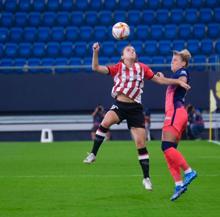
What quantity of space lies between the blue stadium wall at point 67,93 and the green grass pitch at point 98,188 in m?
9.92

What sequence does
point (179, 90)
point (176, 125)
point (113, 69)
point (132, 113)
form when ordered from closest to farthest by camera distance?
1. point (176, 125)
2. point (179, 90)
3. point (113, 69)
4. point (132, 113)

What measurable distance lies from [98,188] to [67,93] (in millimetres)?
18465

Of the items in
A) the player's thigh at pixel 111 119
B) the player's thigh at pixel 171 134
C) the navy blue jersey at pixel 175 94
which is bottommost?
the player's thigh at pixel 111 119

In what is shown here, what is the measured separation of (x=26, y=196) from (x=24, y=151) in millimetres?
11707

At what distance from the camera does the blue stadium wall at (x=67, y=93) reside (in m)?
29.9

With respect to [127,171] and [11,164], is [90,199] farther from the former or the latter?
[11,164]

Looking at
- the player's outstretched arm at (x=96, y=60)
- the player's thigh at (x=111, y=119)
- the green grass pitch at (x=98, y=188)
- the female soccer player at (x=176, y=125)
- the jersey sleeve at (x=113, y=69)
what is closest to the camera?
the green grass pitch at (x=98, y=188)

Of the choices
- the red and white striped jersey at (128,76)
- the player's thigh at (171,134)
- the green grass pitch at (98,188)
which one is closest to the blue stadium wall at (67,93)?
the green grass pitch at (98,188)

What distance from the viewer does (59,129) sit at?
31375mm

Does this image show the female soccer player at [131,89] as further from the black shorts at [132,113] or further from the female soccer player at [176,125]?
the female soccer player at [176,125]

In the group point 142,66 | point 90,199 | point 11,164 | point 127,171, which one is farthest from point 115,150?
point 90,199

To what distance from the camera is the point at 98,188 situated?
12062 millimetres

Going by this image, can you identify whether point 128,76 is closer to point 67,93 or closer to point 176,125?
point 176,125

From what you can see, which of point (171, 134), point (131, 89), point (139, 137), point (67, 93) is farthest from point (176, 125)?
point (67, 93)
